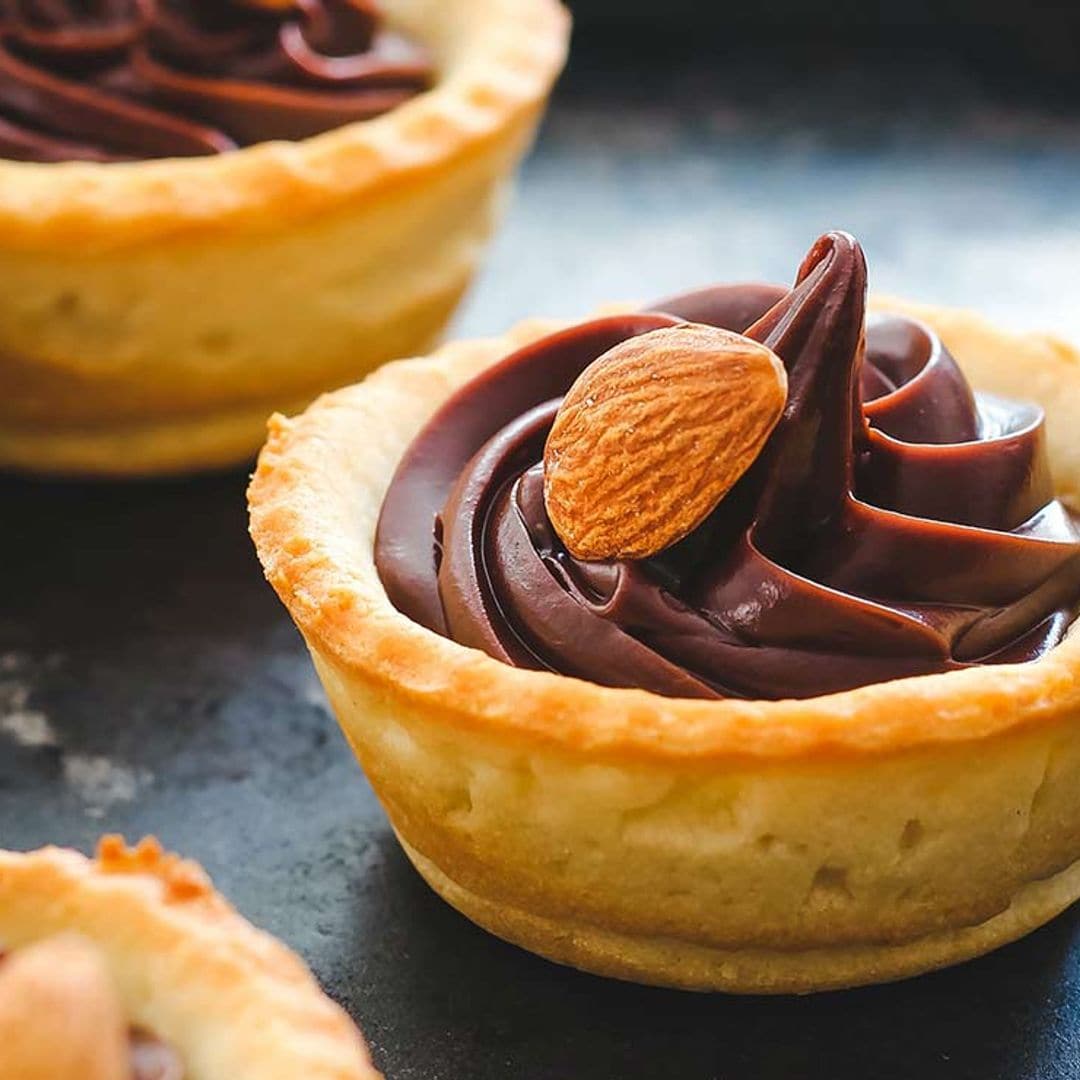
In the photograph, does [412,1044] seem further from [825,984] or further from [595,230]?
[595,230]

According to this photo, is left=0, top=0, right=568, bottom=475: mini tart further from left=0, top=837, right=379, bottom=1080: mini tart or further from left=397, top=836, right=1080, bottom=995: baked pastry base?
left=0, top=837, right=379, bottom=1080: mini tart

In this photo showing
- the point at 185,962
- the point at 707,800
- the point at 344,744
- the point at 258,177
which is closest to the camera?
the point at 185,962

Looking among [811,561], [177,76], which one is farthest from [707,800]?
[177,76]

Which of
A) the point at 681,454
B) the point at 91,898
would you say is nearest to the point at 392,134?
the point at 681,454

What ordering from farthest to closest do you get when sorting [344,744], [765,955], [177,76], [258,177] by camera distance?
[177,76] < [258,177] < [344,744] < [765,955]

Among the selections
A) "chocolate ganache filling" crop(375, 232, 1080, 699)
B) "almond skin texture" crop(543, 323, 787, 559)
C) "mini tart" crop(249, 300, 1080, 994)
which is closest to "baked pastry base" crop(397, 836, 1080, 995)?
"mini tart" crop(249, 300, 1080, 994)

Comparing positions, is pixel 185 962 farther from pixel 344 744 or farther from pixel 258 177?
pixel 258 177

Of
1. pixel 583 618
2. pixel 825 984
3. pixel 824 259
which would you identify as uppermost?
pixel 824 259
